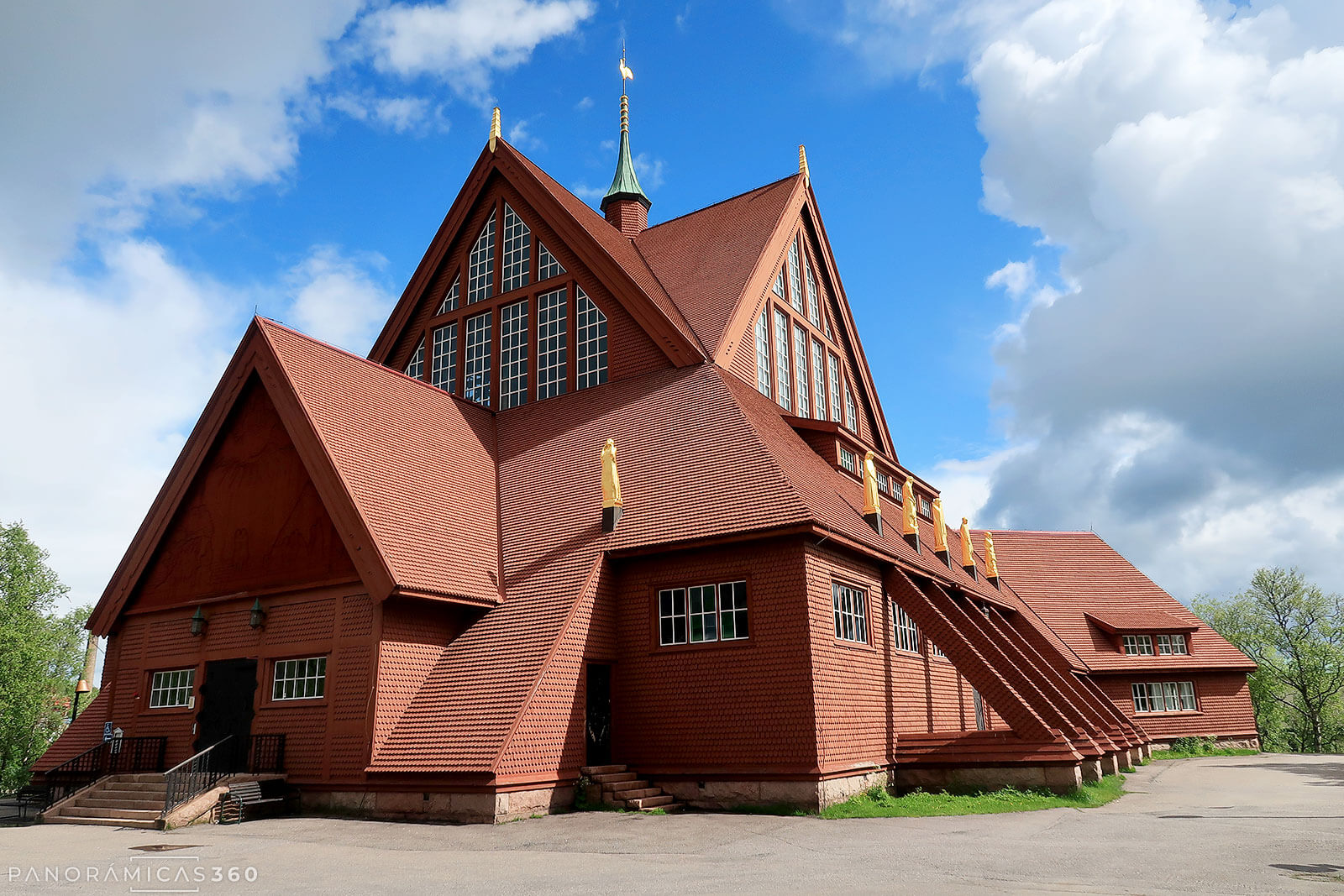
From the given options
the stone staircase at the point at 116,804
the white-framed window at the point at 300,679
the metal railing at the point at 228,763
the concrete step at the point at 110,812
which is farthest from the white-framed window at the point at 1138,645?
the concrete step at the point at 110,812

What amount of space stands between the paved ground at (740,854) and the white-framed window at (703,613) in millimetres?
3319

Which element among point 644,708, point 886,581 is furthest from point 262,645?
point 886,581

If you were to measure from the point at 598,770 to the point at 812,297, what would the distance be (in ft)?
57.2

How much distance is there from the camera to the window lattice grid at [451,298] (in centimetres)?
2809

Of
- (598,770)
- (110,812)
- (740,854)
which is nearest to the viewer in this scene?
(740,854)

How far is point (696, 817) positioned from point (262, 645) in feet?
31.8

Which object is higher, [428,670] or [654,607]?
[654,607]

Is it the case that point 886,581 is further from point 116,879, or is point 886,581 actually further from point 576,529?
point 116,879

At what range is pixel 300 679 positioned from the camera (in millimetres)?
18375

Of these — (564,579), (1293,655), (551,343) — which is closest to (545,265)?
(551,343)

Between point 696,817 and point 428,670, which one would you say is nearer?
point 696,817

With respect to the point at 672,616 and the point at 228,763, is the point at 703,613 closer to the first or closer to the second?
the point at 672,616

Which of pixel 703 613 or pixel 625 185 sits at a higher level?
pixel 625 185

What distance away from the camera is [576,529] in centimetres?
1969
